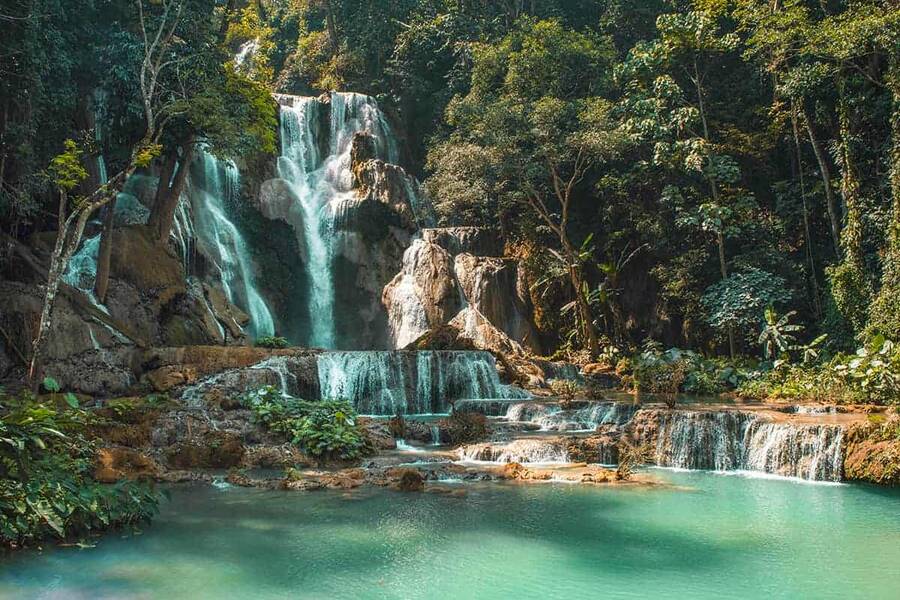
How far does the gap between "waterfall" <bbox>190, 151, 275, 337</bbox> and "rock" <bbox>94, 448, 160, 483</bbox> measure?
11367 millimetres

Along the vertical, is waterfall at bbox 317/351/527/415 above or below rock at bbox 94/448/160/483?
above

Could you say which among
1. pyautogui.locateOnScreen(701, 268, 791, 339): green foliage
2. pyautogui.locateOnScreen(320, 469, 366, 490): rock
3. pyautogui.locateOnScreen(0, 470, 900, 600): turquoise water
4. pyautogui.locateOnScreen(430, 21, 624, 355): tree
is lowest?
pyautogui.locateOnScreen(0, 470, 900, 600): turquoise water

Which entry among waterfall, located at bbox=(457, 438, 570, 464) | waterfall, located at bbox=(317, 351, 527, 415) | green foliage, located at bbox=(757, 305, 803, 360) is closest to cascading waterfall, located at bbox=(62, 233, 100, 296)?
waterfall, located at bbox=(317, 351, 527, 415)

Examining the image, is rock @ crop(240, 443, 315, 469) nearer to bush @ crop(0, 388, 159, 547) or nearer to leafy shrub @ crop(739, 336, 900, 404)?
bush @ crop(0, 388, 159, 547)

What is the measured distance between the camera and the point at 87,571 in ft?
22.5

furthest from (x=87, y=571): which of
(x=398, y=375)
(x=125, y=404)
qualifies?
(x=398, y=375)

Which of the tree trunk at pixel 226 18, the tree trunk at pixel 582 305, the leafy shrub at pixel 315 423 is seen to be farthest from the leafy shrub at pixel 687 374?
the tree trunk at pixel 226 18

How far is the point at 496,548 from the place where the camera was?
26.0 feet

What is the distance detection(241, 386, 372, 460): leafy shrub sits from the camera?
489 inches

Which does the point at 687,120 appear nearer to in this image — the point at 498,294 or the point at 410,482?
the point at 498,294

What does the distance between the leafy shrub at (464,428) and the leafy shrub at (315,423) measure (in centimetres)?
167

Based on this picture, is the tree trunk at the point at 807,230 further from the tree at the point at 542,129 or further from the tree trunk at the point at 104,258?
the tree trunk at the point at 104,258

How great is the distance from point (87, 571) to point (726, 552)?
6363 millimetres

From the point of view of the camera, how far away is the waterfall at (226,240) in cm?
2298
